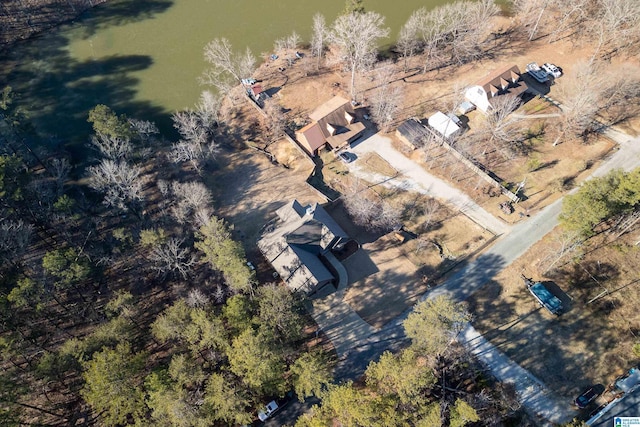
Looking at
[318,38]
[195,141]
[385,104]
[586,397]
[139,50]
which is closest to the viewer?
[586,397]

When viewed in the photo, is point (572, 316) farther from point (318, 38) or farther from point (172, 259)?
point (318, 38)

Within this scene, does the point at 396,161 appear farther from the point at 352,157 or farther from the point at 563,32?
the point at 563,32

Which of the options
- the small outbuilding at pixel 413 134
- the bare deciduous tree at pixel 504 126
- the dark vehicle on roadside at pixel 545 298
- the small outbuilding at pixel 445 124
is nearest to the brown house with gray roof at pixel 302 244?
the small outbuilding at pixel 413 134

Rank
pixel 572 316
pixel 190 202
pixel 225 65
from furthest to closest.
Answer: pixel 225 65, pixel 190 202, pixel 572 316

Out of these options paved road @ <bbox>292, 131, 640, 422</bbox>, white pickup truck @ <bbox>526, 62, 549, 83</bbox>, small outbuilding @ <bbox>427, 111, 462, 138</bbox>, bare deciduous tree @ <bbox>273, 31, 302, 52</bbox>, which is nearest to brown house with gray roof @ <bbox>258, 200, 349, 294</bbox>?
paved road @ <bbox>292, 131, 640, 422</bbox>

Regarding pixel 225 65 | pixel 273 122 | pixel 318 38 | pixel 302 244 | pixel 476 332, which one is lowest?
pixel 476 332

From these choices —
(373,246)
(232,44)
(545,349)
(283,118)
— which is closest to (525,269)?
(545,349)

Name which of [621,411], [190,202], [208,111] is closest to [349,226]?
[190,202]

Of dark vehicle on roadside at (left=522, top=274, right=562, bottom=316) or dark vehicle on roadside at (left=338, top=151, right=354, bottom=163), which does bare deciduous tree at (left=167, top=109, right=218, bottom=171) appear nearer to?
dark vehicle on roadside at (left=338, top=151, right=354, bottom=163)
